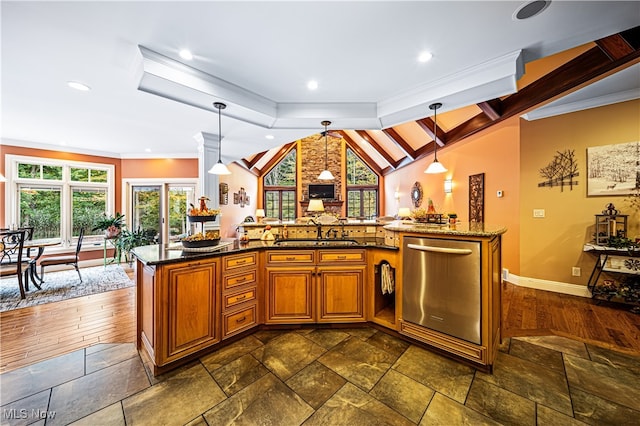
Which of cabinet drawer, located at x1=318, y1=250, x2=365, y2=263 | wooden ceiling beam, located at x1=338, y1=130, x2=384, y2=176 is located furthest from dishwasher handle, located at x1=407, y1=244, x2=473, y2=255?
wooden ceiling beam, located at x1=338, y1=130, x2=384, y2=176

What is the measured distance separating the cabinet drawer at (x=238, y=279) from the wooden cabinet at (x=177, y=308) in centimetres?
8

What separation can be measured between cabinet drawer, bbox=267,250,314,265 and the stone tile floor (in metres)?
0.79

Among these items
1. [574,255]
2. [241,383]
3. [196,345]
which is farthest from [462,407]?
[574,255]

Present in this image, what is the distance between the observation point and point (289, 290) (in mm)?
2584

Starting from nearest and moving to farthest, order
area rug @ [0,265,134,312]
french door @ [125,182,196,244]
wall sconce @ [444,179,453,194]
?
area rug @ [0,265,134,312]
wall sconce @ [444,179,453,194]
french door @ [125,182,196,244]

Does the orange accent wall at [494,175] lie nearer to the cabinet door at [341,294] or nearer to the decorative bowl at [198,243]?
the cabinet door at [341,294]

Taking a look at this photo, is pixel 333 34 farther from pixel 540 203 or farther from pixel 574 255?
pixel 574 255

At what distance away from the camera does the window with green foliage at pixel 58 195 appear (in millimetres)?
4730

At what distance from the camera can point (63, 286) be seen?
13.4ft

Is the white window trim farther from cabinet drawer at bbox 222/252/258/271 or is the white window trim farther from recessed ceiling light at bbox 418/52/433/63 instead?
recessed ceiling light at bbox 418/52/433/63

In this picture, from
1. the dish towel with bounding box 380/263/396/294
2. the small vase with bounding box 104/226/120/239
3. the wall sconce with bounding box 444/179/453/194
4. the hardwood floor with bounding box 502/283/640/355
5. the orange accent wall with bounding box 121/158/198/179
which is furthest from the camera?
the orange accent wall with bounding box 121/158/198/179

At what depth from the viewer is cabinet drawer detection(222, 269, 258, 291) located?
2.28 metres

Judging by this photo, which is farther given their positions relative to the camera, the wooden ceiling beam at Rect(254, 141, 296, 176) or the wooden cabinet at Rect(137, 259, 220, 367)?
the wooden ceiling beam at Rect(254, 141, 296, 176)

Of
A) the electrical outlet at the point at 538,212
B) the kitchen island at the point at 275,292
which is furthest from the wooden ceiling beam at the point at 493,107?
the kitchen island at the point at 275,292
